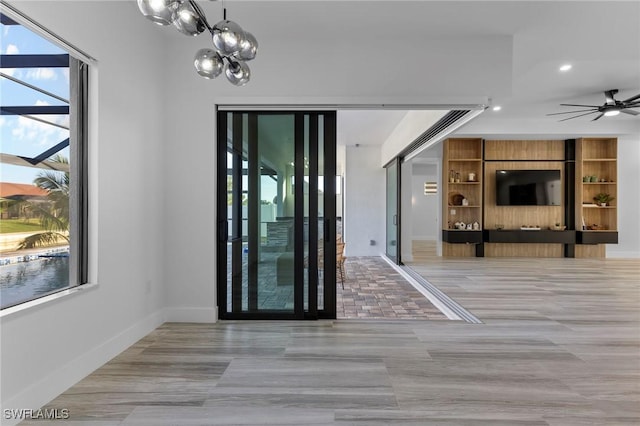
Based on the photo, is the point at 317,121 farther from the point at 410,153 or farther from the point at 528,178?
the point at 528,178

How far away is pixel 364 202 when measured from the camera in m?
8.91

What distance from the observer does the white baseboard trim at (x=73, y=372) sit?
189 cm

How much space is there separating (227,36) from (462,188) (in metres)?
8.16

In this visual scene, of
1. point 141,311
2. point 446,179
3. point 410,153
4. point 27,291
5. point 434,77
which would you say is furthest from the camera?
point 446,179

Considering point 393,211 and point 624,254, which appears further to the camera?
point 624,254

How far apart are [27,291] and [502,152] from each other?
31.6ft

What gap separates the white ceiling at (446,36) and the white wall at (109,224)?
881mm

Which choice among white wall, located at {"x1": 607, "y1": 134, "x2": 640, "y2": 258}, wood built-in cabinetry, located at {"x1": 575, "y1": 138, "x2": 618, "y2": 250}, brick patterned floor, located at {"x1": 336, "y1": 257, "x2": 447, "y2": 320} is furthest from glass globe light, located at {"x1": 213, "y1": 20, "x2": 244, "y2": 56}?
white wall, located at {"x1": 607, "y1": 134, "x2": 640, "y2": 258}

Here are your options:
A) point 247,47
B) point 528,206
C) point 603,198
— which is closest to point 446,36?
point 247,47

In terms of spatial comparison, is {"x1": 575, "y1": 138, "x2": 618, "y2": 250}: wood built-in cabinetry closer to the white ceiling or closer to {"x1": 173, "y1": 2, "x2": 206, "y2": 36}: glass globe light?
the white ceiling

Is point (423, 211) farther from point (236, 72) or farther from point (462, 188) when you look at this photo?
point (236, 72)

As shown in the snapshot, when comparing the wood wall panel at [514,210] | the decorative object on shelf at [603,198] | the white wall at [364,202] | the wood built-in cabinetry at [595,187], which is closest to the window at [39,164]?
the white wall at [364,202]

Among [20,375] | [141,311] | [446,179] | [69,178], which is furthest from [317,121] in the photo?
[446,179]

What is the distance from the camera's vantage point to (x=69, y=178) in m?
2.40
